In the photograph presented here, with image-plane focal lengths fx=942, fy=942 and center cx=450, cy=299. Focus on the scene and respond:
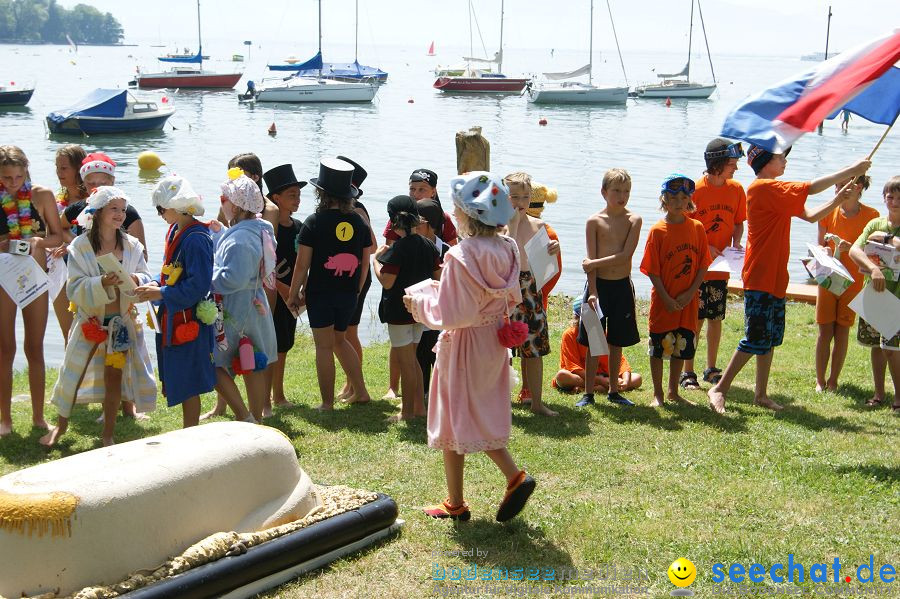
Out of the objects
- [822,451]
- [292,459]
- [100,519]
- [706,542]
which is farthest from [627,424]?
[100,519]

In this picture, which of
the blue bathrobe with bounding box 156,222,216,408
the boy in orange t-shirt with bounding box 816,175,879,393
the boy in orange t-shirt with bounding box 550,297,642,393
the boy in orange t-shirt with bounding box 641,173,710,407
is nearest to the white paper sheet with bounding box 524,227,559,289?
the boy in orange t-shirt with bounding box 641,173,710,407

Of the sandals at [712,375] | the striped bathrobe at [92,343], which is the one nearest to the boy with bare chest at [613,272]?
the sandals at [712,375]

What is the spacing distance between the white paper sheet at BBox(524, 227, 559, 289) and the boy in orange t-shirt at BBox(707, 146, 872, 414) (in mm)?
1537

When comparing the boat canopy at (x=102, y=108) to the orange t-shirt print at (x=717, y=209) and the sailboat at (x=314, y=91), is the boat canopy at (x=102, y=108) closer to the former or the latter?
the sailboat at (x=314, y=91)

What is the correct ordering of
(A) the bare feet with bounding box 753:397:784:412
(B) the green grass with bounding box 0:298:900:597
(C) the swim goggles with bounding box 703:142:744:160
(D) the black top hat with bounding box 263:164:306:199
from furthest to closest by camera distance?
1. (C) the swim goggles with bounding box 703:142:744:160
2. (A) the bare feet with bounding box 753:397:784:412
3. (D) the black top hat with bounding box 263:164:306:199
4. (B) the green grass with bounding box 0:298:900:597

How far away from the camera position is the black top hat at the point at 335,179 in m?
7.05

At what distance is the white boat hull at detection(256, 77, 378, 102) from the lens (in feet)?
217

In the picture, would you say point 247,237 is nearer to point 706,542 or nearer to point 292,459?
point 292,459

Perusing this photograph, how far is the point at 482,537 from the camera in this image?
200 inches

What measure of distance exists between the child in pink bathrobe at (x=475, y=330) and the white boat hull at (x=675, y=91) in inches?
3160

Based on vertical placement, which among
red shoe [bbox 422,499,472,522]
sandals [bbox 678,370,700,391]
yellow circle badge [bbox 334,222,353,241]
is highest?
yellow circle badge [bbox 334,222,353,241]

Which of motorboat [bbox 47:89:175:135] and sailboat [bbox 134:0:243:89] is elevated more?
sailboat [bbox 134:0:243:89]

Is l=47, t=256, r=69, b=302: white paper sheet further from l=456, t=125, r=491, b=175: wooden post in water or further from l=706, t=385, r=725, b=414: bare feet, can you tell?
l=706, t=385, r=725, b=414: bare feet

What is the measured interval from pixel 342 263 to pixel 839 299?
13.9 feet
